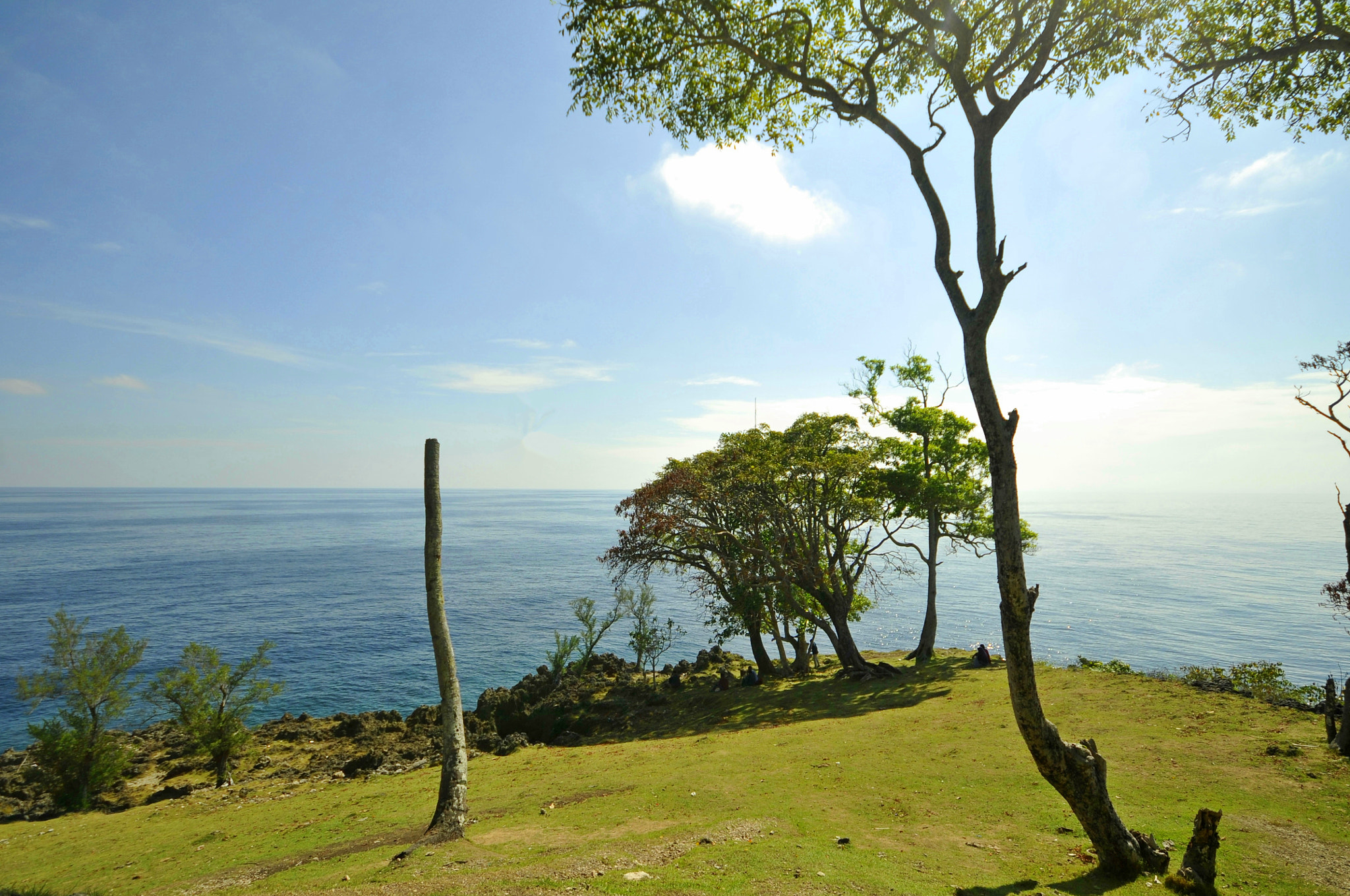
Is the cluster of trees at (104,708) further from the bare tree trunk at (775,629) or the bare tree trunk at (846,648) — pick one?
the bare tree trunk at (846,648)

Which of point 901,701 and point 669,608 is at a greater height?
point 901,701

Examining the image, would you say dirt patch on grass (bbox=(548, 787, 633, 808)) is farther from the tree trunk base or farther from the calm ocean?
the calm ocean

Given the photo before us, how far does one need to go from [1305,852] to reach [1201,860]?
264cm

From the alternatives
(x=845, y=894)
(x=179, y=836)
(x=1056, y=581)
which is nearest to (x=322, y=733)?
(x=179, y=836)

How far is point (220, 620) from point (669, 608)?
4113 centimetres

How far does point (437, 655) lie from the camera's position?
13.3 metres

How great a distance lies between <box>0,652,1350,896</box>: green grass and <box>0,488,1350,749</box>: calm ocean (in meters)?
20.5

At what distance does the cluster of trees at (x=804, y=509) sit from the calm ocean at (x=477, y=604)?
59.1 feet

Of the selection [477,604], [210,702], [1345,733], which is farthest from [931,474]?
[477,604]

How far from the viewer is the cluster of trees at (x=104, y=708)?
22.5 metres

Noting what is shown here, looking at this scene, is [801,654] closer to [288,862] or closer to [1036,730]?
[1036,730]

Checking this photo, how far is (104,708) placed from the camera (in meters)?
25.2

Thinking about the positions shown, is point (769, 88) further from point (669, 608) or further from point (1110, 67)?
point (669, 608)

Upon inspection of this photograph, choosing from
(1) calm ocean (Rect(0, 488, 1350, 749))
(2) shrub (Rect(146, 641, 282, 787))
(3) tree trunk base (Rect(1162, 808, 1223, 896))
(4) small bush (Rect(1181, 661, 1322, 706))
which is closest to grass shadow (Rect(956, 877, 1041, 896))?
(3) tree trunk base (Rect(1162, 808, 1223, 896))
